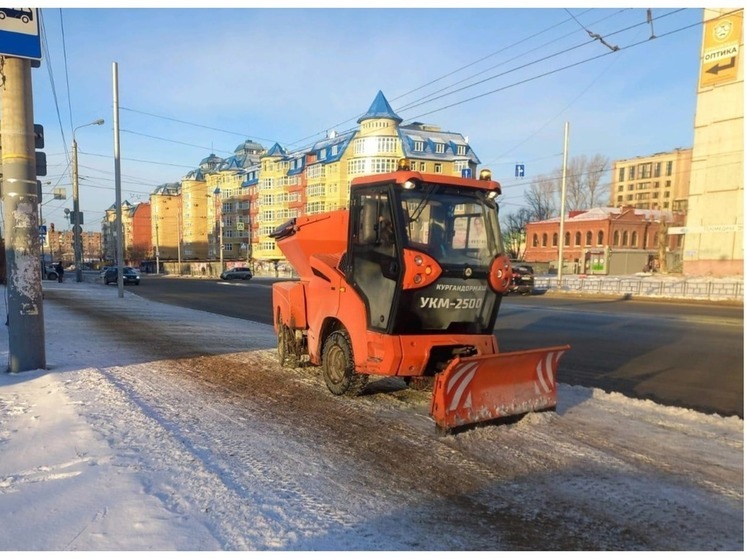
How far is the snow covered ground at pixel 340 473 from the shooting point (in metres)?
3.13

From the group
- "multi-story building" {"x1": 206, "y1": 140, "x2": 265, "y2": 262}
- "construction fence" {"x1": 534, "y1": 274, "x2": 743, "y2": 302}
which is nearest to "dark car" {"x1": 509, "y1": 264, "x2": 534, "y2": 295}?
"construction fence" {"x1": 534, "y1": 274, "x2": 743, "y2": 302}

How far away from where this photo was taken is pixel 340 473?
159 inches

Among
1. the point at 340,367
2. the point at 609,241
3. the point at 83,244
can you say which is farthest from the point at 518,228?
the point at 83,244

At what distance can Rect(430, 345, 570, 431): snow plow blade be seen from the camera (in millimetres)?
4668

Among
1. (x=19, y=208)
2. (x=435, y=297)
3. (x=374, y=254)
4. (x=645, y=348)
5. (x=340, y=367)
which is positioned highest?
(x=19, y=208)

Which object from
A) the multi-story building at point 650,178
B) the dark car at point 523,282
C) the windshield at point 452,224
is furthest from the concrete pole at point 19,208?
the multi-story building at point 650,178

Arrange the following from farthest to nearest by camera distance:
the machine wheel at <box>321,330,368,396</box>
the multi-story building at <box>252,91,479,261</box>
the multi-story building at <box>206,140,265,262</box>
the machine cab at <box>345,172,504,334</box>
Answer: the multi-story building at <box>206,140,265,262</box>, the multi-story building at <box>252,91,479,261</box>, the machine wheel at <box>321,330,368,396</box>, the machine cab at <box>345,172,504,334</box>

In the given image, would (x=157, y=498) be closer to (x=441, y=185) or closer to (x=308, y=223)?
(x=441, y=185)

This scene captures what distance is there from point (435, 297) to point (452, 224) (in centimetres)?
82

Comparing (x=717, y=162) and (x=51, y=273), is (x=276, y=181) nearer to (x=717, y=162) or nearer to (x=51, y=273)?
(x=51, y=273)

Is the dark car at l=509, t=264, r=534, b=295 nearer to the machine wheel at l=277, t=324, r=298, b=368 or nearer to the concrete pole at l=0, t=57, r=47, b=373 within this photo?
the machine wheel at l=277, t=324, r=298, b=368

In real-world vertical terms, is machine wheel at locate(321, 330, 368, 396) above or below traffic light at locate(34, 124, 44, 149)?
below

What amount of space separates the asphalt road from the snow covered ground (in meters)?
1.27

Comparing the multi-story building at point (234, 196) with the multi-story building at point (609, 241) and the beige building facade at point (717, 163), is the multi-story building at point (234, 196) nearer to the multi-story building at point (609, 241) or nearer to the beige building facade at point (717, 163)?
the multi-story building at point (609, 241)
